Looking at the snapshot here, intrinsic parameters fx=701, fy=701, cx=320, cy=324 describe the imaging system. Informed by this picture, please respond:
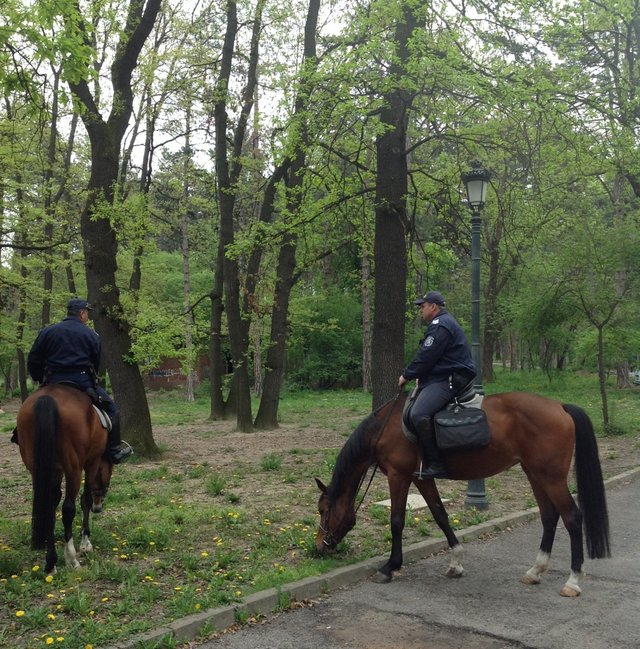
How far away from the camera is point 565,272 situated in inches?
734

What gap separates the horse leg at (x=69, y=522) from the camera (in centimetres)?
663

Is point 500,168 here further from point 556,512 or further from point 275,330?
point 556,512

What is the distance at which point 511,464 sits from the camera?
6.72 metres

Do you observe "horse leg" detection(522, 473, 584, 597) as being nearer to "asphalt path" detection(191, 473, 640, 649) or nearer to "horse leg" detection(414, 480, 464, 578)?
"asphalt path" detection(191, 473, 640, 649)

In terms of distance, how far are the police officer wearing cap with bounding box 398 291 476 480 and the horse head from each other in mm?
795

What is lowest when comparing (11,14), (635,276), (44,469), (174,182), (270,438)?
(270,438)

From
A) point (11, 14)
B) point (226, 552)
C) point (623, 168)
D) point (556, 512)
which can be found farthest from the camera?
point (623, 168)

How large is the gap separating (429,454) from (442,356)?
0.93m

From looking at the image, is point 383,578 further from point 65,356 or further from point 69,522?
point 65,356

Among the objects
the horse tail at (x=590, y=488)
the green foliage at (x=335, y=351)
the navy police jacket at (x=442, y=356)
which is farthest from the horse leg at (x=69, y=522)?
the green foliage at (x=335, y=351)

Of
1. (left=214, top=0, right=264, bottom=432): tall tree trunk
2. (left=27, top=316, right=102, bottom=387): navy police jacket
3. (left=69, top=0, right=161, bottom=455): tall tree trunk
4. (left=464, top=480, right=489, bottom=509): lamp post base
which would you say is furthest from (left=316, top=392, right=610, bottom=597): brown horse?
(left=214, top=0, right=264, bottom=432): tall tree trunk

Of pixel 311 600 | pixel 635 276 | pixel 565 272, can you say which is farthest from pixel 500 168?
pixel 311 600

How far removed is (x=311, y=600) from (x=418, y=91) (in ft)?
27.9

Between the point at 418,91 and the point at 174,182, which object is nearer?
the point at 418,91
